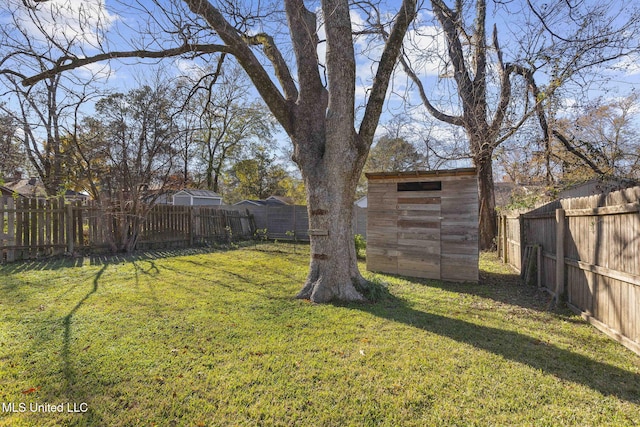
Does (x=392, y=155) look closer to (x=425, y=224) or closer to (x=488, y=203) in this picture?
(x=488, y=203)

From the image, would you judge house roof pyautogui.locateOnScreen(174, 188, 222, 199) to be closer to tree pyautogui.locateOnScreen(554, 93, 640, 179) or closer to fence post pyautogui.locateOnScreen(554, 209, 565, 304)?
tree pyautogui.locateOnScreen(554, 93, 640, 179)

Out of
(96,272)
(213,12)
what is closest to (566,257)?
(213,12)

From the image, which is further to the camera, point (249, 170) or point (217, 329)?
point (249, 170)

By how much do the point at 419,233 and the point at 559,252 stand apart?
239 cm

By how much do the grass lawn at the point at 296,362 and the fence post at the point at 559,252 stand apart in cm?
34

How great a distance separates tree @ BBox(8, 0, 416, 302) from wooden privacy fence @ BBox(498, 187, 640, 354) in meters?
2.85

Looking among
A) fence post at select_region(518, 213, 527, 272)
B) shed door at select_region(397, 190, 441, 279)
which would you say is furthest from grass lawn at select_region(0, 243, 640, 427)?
fence post at select_region(518, 213, 527, 272)

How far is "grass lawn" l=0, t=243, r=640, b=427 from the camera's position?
81.3 inches

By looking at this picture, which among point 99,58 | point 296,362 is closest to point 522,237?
point 296,362

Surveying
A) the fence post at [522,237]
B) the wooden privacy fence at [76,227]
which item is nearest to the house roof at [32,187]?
the wooden privacy fence at [76,227]

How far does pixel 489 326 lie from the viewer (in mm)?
3766

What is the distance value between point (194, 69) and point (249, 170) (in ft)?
76.0

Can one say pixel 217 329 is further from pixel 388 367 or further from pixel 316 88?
pixel 316 88

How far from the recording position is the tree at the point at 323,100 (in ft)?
14.3
